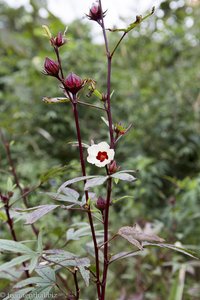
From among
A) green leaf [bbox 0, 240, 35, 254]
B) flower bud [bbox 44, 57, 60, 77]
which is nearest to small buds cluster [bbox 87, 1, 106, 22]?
flower bud [bbox 44, 57, 60, 77]

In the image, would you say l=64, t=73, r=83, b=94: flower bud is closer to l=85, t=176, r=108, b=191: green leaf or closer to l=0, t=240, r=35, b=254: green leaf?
l=85, t=176, r=108, b=191: green leaf

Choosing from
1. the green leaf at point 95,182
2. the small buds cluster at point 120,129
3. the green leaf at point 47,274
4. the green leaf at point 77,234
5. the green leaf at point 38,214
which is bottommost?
the green leaf at point 47,274

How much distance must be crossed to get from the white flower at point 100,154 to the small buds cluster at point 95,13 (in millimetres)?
187

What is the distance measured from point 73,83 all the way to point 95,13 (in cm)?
12

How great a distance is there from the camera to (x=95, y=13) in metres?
0.53

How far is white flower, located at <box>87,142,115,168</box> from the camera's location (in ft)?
1.69

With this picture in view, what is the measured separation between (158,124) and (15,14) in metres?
1.86

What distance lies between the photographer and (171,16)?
256 centimetres

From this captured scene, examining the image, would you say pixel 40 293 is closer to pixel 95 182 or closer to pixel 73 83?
pixel 95 182

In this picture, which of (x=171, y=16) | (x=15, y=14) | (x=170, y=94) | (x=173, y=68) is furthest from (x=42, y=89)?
(x=15, y=14)

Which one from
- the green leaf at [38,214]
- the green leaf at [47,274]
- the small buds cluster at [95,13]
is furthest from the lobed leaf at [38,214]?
the small buds cluster at [95,13]

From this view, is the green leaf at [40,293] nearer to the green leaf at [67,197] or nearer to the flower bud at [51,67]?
the green leaf at [67,197]

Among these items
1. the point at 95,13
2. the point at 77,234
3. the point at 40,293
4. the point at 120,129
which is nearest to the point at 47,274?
the point at 40,293

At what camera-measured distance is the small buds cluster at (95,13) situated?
534 mm
